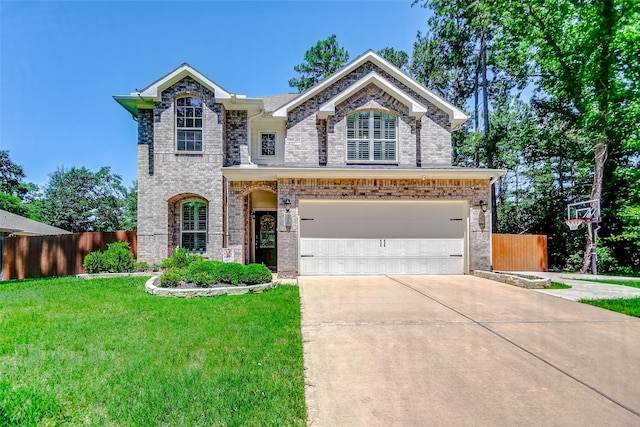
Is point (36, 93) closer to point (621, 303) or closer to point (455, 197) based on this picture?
point (455, 197)

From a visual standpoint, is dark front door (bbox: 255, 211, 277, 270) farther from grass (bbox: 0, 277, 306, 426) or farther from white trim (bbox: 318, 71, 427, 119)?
grass (bbox: 0, 277, 306, 426)

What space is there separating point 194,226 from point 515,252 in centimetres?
1281

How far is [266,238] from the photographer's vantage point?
44.3ft

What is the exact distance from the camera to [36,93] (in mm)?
8578

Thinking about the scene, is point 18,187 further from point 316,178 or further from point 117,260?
point 316,178

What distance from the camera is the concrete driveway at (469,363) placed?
10.1ft

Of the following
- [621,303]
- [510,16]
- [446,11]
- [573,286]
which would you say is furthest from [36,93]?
[446,11]

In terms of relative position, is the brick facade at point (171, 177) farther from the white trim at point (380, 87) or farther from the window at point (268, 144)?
the white trim at point (380, 87)

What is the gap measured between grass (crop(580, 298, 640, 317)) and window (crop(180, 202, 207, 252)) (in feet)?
36.8

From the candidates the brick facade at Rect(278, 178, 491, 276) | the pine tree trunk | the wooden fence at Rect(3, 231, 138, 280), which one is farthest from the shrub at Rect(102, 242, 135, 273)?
the pine tree trunk

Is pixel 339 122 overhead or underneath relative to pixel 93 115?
underneath

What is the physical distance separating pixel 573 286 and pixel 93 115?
19.0 meters

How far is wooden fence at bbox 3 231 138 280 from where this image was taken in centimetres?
1345

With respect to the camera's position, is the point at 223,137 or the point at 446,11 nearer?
the point at 223,137
